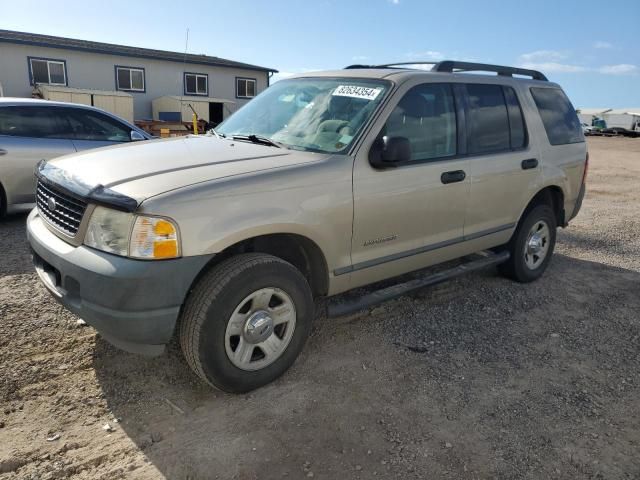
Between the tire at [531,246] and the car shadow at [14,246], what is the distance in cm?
444

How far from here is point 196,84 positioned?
25.4 meters

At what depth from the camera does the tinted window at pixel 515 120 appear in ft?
14.9

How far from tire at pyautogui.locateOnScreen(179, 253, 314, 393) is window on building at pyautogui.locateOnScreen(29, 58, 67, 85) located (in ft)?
71.8

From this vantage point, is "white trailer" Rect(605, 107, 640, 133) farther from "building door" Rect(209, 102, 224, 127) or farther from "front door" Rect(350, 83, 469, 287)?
"front door" Rect(350, 83, 469, 287)

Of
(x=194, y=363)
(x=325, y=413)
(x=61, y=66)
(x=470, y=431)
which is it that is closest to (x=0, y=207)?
(x=194, y=363)

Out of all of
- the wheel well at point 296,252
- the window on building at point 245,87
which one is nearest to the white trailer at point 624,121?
the window on building at point 245,87

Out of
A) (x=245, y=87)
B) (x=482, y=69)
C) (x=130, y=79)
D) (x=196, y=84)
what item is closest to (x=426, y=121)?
(x=482, y=69)

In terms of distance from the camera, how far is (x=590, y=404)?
311cm

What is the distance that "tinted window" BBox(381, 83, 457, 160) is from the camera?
3.58 metres

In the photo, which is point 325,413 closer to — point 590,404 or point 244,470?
point 244,470

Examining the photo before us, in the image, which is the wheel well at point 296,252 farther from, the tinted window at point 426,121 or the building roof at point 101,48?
the building roof at point 101,48

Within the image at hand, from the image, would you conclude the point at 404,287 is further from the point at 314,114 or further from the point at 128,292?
the point at 128,292

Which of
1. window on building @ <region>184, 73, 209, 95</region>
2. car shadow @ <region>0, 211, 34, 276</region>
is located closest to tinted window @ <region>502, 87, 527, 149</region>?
car shadow @ <region>0, 211, 34, 276</region>

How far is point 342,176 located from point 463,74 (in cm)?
176
